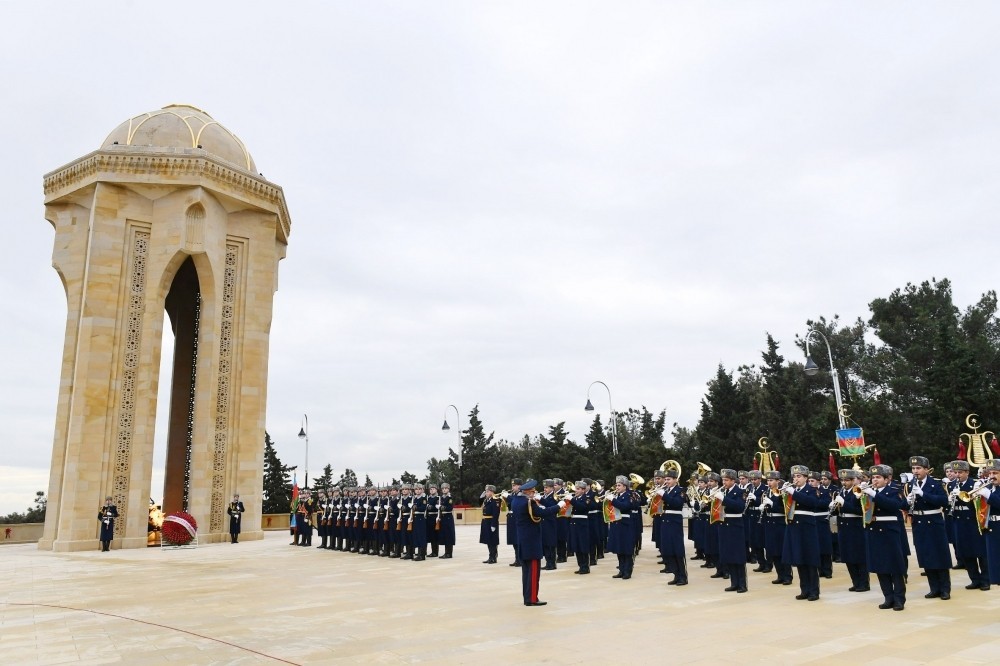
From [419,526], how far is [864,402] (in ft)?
85.4

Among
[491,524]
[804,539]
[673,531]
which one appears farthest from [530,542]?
[491,524]

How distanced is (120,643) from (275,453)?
49361 millimetres

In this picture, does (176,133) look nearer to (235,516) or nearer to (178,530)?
(235,516)

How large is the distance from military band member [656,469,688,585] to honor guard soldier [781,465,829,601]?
199cm

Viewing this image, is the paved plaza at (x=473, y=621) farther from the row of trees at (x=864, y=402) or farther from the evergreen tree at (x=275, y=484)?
the evergreen tree at (x=275, y=484)

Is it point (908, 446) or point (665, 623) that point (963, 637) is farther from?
point (908, 446)

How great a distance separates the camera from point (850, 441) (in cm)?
2114

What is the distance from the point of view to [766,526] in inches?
492

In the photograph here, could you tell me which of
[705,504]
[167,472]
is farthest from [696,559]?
[167,472]

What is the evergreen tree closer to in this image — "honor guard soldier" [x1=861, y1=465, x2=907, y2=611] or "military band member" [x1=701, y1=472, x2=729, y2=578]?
"military band member" [x1=701, y1=472, x2=729, y2=578]

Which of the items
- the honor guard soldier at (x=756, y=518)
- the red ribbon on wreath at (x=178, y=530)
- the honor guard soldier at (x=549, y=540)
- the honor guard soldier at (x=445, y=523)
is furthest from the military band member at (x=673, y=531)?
the red ribbon on wreath at (x=178, y=530)

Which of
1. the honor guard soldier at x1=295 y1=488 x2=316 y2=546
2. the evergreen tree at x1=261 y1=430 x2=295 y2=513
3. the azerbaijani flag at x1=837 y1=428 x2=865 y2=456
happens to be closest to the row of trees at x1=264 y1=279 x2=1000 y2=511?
the evergreen tree at x1=261 y1=430 x2=295 y2=513

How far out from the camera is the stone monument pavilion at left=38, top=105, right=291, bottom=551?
25266 mm

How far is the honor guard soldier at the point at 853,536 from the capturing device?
1088cm
